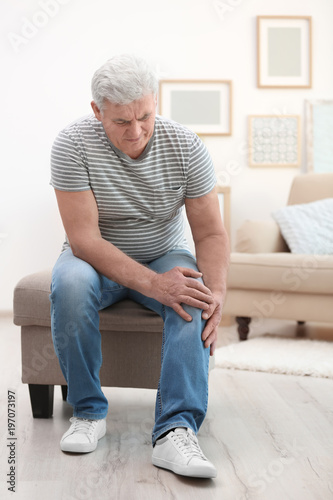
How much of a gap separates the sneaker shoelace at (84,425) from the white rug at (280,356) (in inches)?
39.2

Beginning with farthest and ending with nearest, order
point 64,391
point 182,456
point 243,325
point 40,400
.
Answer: point 243,325
point 64,391
point 40,400
point 182,456

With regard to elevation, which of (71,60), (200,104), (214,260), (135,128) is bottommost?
(214,260)

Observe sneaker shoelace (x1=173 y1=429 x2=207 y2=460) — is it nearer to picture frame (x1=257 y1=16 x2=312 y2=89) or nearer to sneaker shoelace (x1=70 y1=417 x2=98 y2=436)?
sneaker shoelace (x1=70 y1=417 x2=98 y2=436)

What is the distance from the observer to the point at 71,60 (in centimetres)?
380

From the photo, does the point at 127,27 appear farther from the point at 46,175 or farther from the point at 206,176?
the point at 206,176

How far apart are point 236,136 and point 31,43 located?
1390 mm

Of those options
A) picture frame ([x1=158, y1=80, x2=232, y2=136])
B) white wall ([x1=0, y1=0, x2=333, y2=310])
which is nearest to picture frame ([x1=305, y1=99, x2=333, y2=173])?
white wall ([x1=0, y1=0, x2=333, y2=310])

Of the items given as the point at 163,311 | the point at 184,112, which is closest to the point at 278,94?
the point at 184,112

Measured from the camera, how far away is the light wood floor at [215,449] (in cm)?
125

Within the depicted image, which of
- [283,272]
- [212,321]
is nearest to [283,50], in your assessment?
[283,272]

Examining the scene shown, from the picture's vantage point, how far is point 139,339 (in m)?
1.70

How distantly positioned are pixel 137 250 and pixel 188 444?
21.7 inches

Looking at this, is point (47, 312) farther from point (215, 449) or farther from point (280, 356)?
point (280, 356)

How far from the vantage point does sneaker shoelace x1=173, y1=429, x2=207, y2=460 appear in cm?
132
